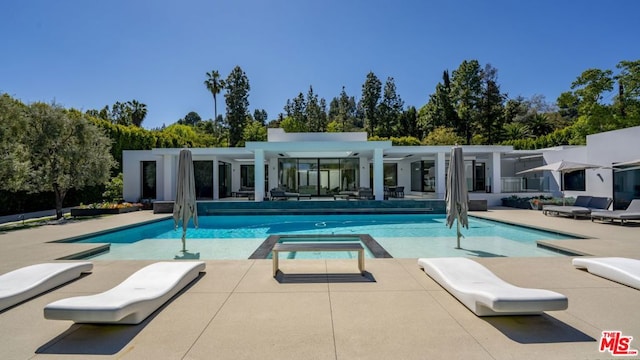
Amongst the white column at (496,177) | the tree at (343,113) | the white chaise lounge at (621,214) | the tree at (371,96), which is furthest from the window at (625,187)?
the tree at (343,113)

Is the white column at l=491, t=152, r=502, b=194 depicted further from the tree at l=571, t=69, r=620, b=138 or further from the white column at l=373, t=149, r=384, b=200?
the tree at l=571, t=69, r=620, b=138

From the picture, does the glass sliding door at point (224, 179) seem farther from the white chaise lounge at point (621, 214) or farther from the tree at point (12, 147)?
the white chaise lounge at point (621, 214)

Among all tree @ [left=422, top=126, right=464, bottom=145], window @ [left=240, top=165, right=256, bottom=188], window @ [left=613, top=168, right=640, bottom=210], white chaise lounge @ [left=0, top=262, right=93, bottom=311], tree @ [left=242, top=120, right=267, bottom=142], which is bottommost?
white chaise lounge @ [left=0, top=262, right=93, bottom=311]

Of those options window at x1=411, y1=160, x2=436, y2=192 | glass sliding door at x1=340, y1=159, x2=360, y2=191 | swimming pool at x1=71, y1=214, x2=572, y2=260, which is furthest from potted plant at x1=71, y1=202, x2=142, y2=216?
window at x1=411, y1=160, x2=436, y2=192

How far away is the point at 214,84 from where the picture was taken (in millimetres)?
41750

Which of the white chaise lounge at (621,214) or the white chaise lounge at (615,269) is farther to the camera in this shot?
the white chaise lounge at (621,214)

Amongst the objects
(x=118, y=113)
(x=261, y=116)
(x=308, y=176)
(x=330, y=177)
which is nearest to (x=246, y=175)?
(x=308, y=176)

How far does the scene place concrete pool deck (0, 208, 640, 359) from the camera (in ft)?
8.97

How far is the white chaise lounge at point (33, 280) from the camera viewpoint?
148 inches

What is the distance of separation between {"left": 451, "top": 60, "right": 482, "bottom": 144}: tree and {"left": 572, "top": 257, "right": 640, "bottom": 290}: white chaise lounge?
110 feet

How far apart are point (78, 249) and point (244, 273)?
4140 millimetres

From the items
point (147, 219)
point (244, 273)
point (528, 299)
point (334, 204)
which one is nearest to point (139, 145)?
point (147, 219)

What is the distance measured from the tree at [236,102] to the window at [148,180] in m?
20.4

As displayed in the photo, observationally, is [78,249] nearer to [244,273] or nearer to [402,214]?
[244,273]
